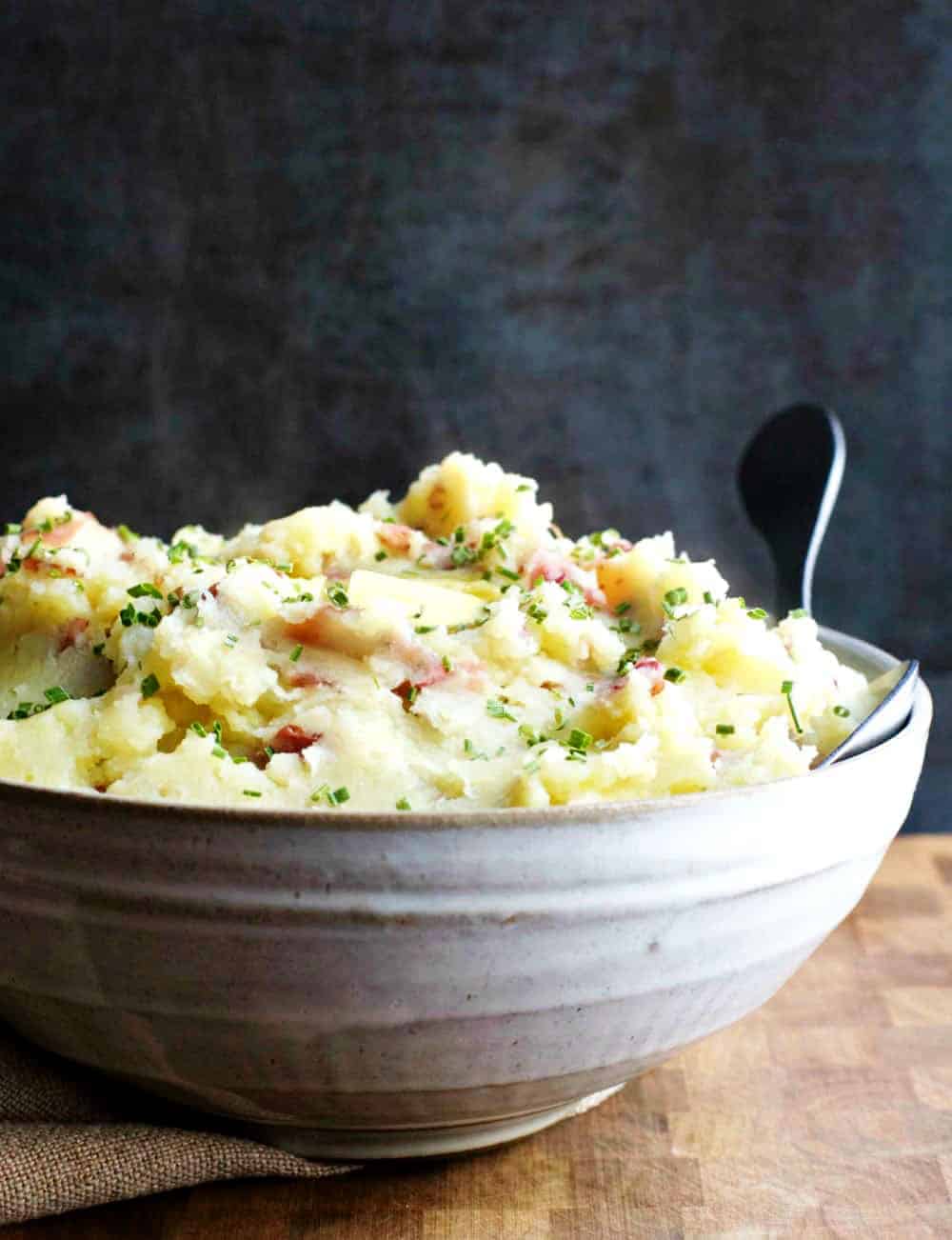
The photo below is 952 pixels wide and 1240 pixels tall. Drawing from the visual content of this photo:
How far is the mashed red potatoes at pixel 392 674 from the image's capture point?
1.72 m

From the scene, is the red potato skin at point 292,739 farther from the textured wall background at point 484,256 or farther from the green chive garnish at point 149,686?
the textured wall background at point 484,256

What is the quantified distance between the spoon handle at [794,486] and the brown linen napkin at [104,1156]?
1.42m

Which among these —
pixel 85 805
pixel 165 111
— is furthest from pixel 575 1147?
pixel 165 111

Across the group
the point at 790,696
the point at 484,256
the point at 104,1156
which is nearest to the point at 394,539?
the point at 790,696

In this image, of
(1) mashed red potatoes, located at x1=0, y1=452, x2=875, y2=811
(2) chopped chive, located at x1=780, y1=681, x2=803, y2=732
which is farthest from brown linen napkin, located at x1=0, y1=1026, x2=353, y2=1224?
(2) chopped chive, located at x1=780, y1=681, x2=803, y2=732

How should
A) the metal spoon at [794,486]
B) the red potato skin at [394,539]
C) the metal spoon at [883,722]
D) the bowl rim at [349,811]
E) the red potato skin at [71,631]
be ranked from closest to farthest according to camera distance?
the bowl rim at [349,811], the metal spoon at [883,722], the red potato skin at [71,631], the red potato skin at [394,539], the metal spoon at [794,486]

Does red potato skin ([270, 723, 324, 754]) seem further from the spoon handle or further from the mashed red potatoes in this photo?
the spoon handle

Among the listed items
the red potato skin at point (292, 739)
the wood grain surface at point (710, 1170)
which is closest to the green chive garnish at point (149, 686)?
the red potato skin at point (292, 739)

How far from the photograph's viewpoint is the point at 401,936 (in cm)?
154

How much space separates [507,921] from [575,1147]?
1.88ft

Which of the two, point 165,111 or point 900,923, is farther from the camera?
point 165,111

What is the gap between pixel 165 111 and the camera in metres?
3.59

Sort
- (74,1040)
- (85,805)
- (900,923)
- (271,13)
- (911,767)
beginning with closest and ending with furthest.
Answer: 1. (85,805)
2. (74,1040)
3. (911,767)
4. (900,923)
5. (271,13)

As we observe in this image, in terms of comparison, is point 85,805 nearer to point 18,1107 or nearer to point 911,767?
point 18,1107
